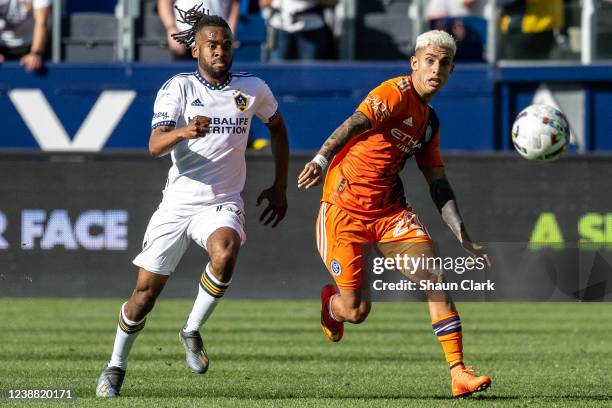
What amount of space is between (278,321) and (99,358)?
141 inches

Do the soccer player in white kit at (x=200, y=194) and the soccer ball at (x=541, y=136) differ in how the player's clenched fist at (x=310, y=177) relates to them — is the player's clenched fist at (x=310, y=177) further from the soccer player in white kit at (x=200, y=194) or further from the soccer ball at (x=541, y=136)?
the soccer ball at (x=541, y=136)

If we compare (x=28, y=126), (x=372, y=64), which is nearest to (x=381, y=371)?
(x=372, y=64)

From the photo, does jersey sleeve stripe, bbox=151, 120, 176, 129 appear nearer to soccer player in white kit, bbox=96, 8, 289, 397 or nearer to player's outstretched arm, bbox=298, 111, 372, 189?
soccer player in white kit, bbox=96, 8, 289, 397

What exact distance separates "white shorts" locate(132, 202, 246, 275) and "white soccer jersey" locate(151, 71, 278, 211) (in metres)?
0.07

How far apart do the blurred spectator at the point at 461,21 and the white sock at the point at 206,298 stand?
8857 mm

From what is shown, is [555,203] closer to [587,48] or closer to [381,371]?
[587,48]

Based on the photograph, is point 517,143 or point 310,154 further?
point 310,154

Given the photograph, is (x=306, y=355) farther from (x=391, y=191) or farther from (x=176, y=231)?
(x=176, y=231)

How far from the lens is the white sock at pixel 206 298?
324 inches

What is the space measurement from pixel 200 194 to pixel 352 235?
1.07m

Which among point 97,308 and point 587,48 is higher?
point 587,48

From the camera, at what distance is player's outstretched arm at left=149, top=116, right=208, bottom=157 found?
7.50 meters

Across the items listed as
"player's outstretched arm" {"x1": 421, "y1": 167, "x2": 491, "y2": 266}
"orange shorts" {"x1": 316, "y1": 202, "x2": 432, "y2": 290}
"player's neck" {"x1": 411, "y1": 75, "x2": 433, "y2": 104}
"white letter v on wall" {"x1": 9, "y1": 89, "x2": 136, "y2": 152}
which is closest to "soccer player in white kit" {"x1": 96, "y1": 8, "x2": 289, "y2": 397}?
"orange shorts" {"x1": 316, "y1": 202, "x2": 432, "y2": 290}

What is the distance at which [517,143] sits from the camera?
10.2 metres
